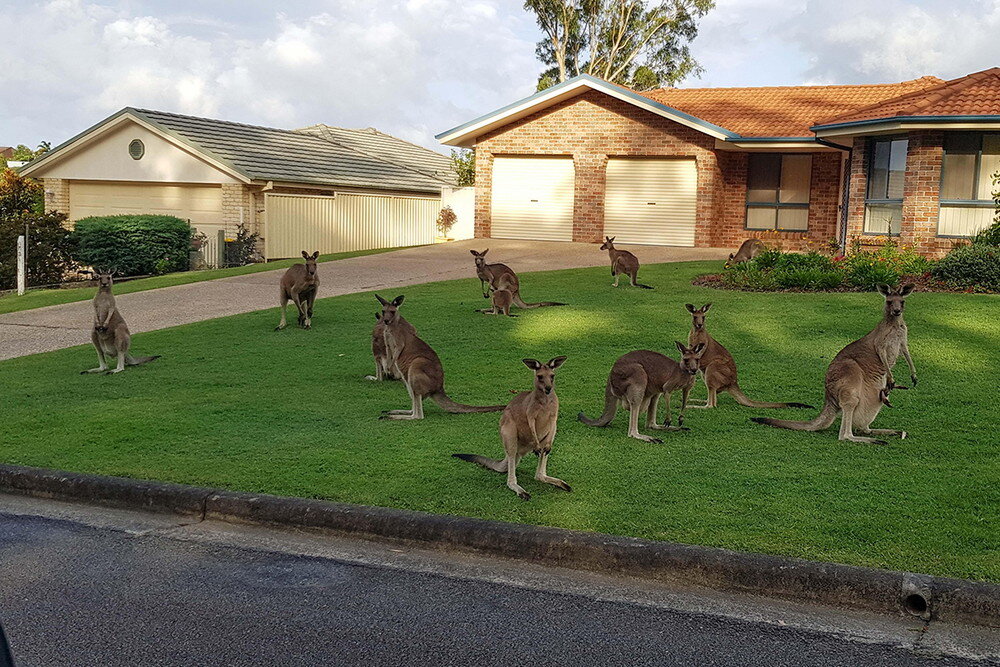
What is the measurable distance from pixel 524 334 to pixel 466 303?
331 centimetres

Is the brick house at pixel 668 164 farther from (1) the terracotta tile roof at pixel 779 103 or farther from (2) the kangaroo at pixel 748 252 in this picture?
(2) the kangaroo at pixel 748 252

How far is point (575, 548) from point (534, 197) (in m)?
25.7

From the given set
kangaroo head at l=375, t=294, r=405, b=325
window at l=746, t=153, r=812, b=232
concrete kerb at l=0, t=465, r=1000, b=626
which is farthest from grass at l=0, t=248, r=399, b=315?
concrete kerb at l=0, t=465, r=1000, b=626

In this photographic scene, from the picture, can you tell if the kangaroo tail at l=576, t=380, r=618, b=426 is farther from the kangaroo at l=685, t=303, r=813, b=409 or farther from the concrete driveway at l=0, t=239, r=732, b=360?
the concrete driveway at l=0, t=239, r=732, b=360

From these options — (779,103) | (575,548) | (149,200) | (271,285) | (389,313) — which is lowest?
(575,548)

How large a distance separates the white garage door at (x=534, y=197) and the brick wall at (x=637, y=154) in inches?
15.1

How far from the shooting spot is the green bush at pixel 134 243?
26805 millimetres

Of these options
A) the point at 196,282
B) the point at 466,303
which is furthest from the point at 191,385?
the point at 196,282

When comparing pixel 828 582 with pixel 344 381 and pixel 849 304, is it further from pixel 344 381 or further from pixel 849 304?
pixel 849 304

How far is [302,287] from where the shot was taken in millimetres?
Result: 14508

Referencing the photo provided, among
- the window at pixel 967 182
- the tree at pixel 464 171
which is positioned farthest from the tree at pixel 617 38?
the window at pixel 967 182

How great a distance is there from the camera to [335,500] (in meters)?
6.70

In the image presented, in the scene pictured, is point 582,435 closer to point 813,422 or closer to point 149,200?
point 813,422

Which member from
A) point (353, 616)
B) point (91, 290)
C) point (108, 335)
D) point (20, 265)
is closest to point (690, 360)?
point (353, 616)
